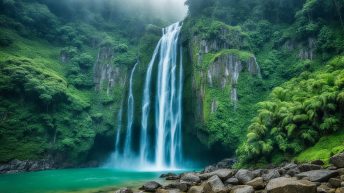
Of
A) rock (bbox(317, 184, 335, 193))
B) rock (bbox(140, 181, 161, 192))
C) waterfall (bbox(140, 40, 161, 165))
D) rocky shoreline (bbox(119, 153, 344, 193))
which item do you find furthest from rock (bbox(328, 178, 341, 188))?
waterfall (bbox(140, 40, 161, 165))

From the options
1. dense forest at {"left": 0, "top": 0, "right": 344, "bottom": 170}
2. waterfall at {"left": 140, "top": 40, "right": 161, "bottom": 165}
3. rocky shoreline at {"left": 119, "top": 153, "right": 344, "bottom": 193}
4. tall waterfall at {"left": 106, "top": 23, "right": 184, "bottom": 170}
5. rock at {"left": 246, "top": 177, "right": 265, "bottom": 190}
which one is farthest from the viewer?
waterfall at {"left": 140, "top": 40, "right": 161, "bottom": 165}

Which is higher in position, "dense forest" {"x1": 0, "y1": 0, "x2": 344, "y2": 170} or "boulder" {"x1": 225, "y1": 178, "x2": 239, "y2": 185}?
"dense forest" {"x1": 0, "y1": 0, "x2": 344, "y2": 170}

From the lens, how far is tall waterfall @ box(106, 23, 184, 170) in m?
32.9

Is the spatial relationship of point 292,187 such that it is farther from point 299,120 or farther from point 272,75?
point 272,75

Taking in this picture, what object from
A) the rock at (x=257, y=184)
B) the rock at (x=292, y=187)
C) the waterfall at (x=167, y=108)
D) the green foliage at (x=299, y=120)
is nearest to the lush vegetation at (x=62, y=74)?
the waterfall at (x=167, y=108)

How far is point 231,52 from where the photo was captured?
33219 millimetres

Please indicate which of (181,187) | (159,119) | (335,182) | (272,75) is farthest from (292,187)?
(272,75)

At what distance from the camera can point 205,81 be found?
106ft

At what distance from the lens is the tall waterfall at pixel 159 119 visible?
32938mm

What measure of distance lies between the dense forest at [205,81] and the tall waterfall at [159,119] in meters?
1.01

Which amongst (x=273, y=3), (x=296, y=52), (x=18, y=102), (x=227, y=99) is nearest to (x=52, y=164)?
(x=18, y=102)

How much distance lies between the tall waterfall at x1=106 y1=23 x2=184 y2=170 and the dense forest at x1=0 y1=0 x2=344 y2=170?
1.01 metres

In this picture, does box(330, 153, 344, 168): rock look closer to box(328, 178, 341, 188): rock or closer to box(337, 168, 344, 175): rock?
box(337, 168, 344, 175): rock

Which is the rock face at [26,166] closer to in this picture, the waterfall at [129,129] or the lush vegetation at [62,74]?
the lush vegetation at [62,74]
